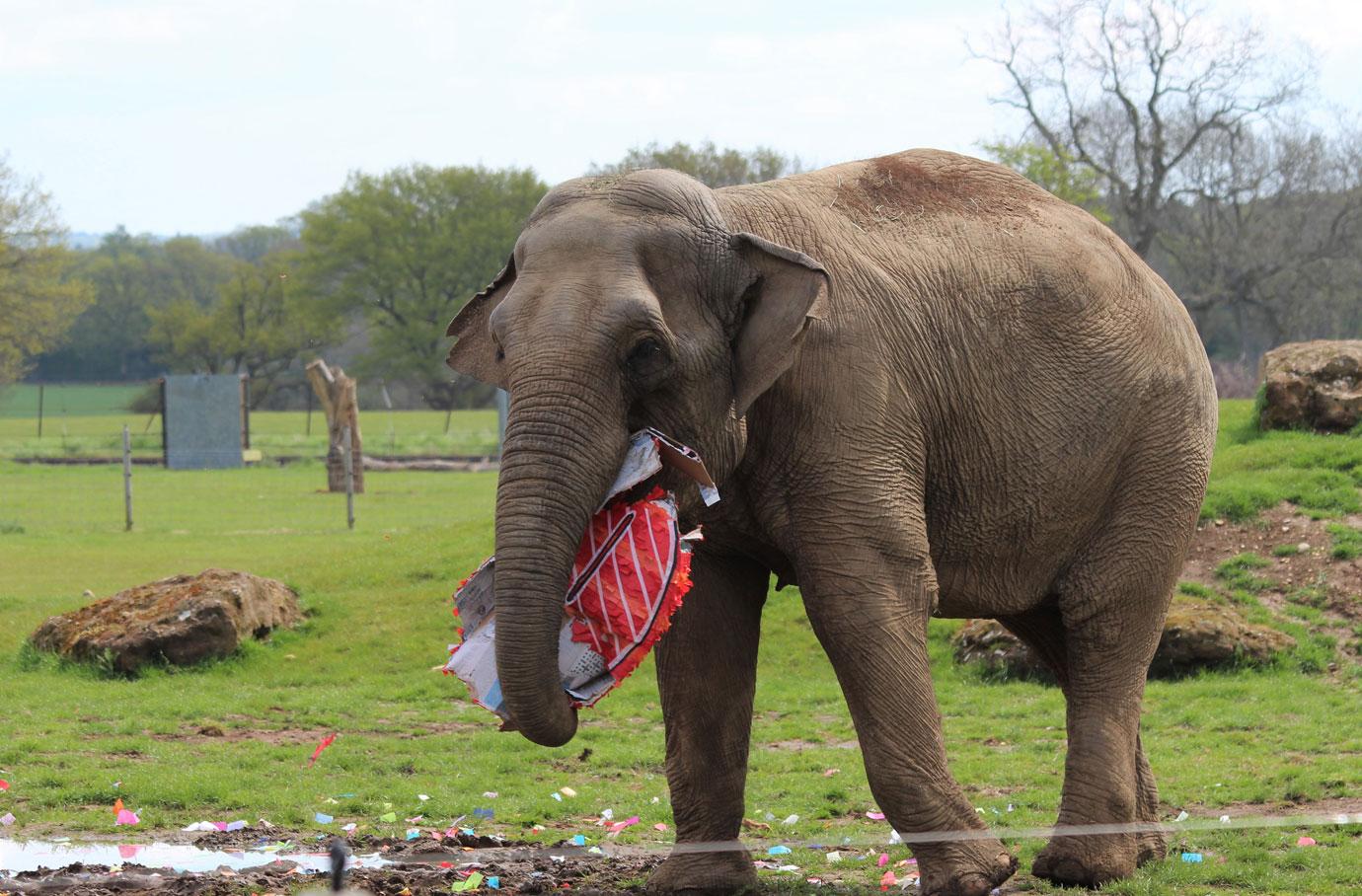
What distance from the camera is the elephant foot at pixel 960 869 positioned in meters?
5.96

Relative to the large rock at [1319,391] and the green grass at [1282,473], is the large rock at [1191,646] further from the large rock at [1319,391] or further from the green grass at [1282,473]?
the large rock at [1319,391]

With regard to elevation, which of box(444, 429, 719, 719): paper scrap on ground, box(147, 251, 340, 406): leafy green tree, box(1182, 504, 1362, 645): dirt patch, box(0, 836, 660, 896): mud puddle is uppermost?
box(147, 251, 340, 406): leafy green tree

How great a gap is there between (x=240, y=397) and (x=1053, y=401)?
3639cm

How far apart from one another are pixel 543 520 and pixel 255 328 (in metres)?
82.6

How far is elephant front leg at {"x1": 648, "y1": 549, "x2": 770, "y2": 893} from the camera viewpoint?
6766 mm

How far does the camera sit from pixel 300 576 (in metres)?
16.5

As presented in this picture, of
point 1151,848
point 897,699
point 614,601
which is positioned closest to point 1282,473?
point 1151,848

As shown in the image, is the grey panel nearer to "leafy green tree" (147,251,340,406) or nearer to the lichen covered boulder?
the lichen covered boulder

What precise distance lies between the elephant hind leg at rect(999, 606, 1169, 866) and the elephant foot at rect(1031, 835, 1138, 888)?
35 cm

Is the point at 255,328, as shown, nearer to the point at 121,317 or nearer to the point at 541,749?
the point at 121,317

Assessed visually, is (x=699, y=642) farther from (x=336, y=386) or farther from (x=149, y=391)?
(x=149, y=391)

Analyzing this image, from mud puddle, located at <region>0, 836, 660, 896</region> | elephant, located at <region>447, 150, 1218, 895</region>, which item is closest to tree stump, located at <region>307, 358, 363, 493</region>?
mud puddle, located at <region>0, 836, 660, 896</region>

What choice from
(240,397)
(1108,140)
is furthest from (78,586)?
(1108,140)

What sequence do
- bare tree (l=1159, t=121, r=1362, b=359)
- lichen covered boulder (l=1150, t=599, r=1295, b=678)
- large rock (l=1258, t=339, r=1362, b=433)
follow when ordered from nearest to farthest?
lichen covered boulder (l=1150, t=599, r=1295, b=678), large rock (l=1258, t=339, r=1362, b=433), bare tree (l=1159, t=121, r=1362, b=359)
